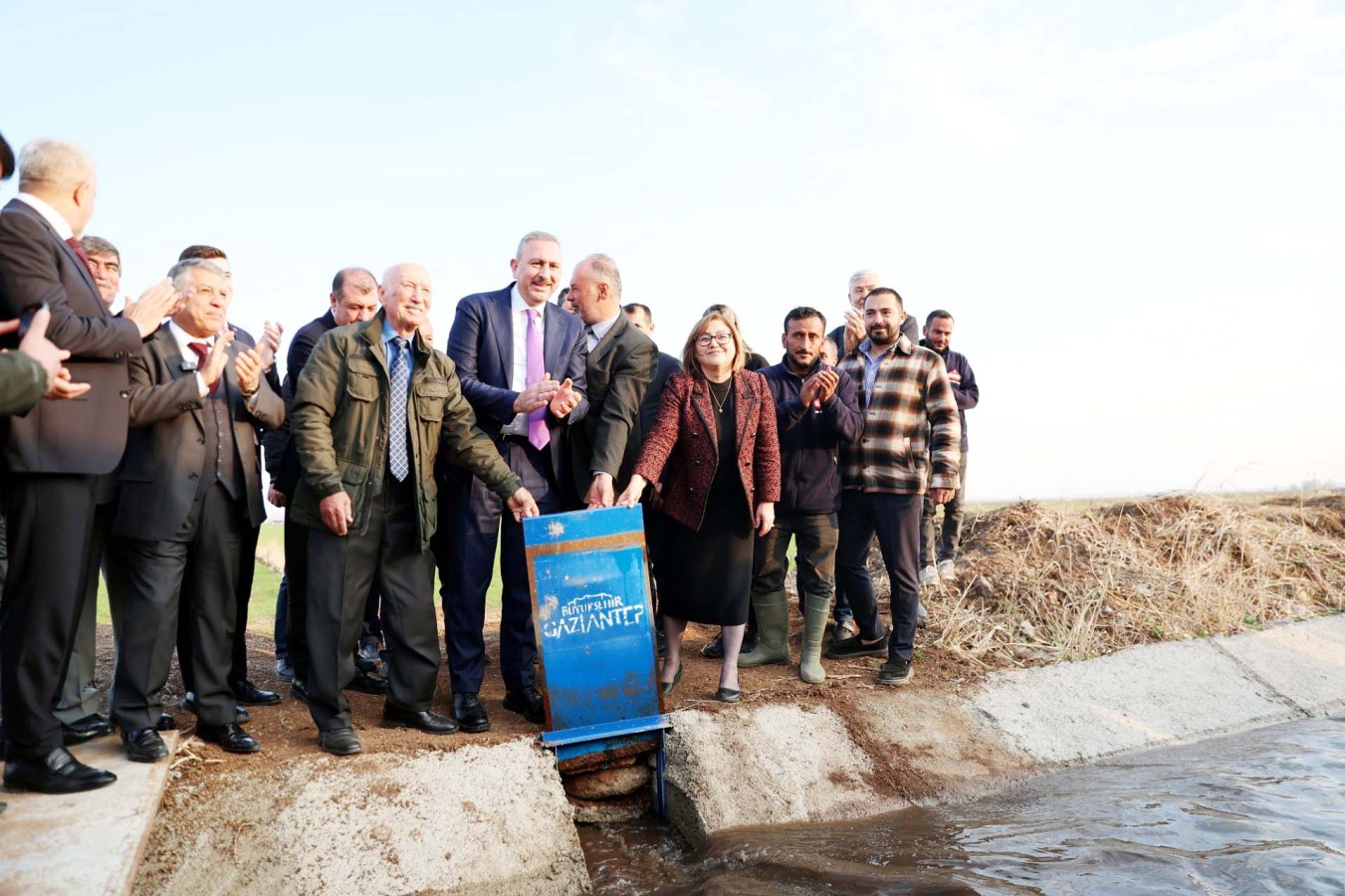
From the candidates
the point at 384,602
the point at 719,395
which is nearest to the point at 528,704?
the point at 384,602

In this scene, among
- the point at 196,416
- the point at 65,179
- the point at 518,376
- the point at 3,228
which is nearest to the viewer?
the point at 3,228

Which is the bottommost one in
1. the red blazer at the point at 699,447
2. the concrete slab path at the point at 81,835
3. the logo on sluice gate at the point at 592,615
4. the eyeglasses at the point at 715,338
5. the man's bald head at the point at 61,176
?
the concrete slab path at the point at 81,835

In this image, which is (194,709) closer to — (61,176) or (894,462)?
(61,176)

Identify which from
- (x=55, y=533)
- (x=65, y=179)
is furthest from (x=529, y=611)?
(x=65, y=179)

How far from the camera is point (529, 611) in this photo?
16.7ft

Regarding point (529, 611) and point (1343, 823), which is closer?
point (1343, 823)

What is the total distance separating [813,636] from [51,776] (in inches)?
154

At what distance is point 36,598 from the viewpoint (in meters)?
3.58

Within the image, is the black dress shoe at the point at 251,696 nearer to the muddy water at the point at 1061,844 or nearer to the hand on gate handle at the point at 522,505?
the hand on gate handle at the point at 522,505

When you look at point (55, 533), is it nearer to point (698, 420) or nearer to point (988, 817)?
point (698, 420)

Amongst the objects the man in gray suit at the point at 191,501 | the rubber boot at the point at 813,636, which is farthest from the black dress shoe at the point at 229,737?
the rubber boot at the point at 813,636

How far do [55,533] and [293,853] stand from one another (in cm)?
151

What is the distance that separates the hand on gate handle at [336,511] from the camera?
418 cm

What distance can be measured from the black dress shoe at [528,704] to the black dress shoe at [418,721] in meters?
0.40
